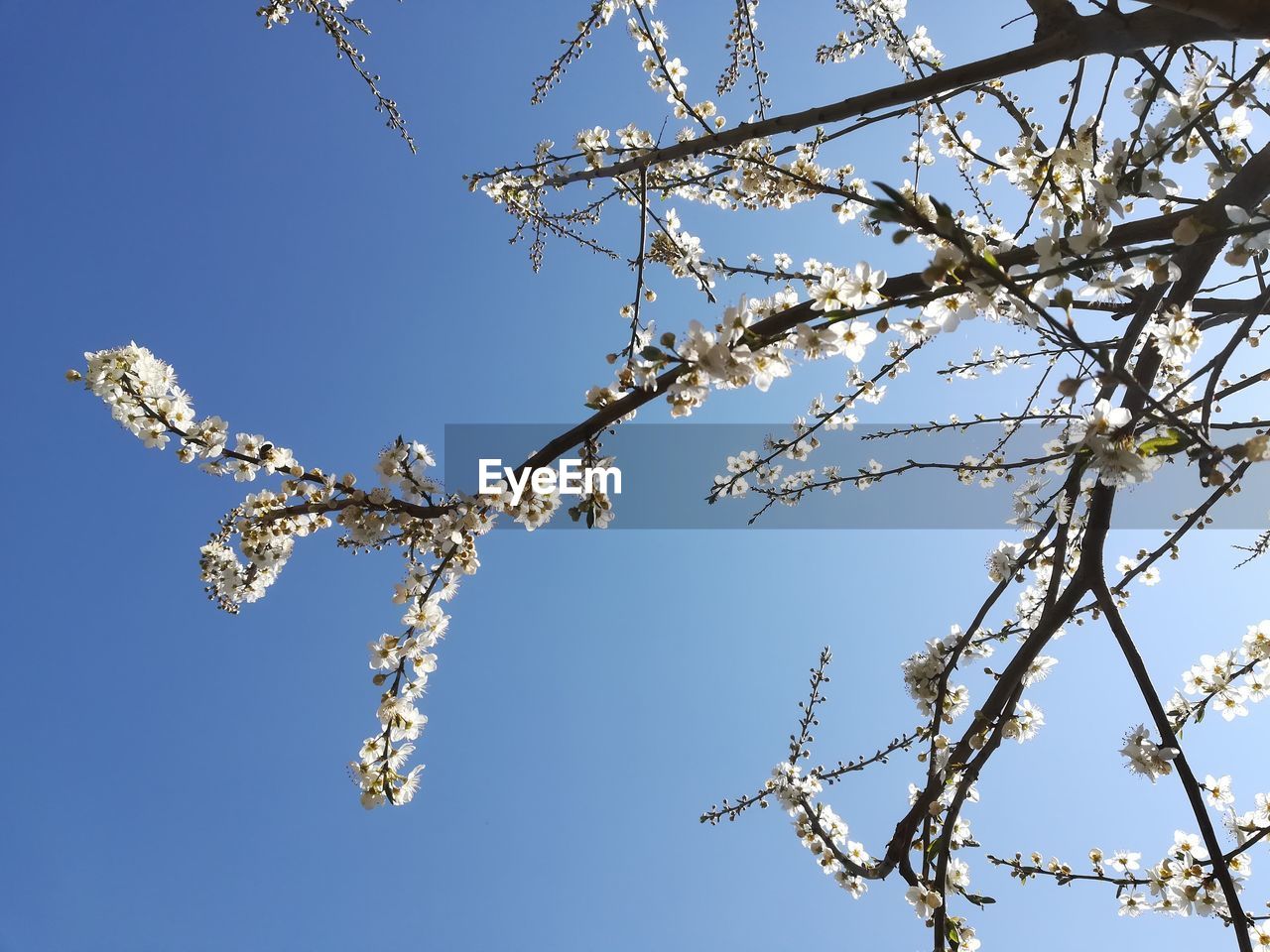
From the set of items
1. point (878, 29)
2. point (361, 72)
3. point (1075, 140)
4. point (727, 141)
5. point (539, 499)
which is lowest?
point (539, 499)

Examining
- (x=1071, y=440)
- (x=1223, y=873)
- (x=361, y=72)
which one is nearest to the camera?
(x=1071, y=440)

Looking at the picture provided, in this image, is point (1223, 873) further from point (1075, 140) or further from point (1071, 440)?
point (1075, 140)

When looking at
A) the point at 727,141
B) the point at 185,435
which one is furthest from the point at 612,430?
the point at 185,435

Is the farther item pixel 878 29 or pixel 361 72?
pixel 878 29

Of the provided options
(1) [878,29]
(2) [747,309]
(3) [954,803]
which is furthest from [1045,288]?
(1) [878,29]

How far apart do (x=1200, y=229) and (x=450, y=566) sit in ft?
7.79

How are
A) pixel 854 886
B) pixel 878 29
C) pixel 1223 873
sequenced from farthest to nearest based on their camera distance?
pixel 878 29 → pixel 854 886 → pixel 1223 873

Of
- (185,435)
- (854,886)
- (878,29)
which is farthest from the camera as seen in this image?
(878,29)

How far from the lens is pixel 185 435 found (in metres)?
2.44

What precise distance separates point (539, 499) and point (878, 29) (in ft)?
13.4

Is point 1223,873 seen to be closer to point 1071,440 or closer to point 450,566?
point 1071,440

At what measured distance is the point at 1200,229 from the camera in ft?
5.18

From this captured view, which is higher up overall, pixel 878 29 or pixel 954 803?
pixel 878 29

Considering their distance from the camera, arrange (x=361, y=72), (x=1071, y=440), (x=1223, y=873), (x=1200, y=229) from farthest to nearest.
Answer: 1. (x=361, y=72)
2. (x=1223, y=873)
3. (x=1071, y=440)
4. (x=1200, y=229)
